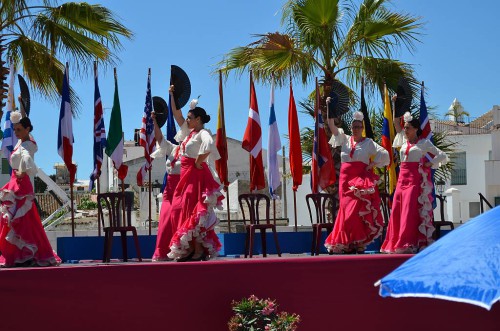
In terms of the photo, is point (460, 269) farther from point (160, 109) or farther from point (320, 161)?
point (320, 161)

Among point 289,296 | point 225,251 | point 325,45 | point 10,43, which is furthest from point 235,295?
point 325,45

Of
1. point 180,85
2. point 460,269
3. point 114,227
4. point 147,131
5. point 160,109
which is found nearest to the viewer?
point 460,269

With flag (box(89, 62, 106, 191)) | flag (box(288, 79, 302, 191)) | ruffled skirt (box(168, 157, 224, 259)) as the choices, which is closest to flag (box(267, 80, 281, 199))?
flag (box(288, 79, 302, 191))

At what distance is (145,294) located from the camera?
26.4 ft

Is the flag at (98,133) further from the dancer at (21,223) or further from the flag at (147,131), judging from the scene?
the dancer at (21,223)

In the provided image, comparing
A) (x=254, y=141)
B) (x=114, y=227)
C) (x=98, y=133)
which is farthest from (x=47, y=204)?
(x=114, y=227)

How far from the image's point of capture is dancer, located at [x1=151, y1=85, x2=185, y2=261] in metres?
9.66

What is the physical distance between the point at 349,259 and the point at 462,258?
430 cm

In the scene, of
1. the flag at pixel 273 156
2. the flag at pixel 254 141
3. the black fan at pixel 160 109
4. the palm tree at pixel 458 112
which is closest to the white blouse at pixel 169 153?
the black fan at pixel 160 109

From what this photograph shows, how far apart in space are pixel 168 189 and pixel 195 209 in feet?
2.75

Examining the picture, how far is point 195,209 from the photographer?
9.21 metres

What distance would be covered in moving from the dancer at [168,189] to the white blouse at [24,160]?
4.86 ft

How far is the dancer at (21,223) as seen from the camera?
8820 millimetres

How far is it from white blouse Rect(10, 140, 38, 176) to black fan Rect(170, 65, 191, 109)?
1775 mm
